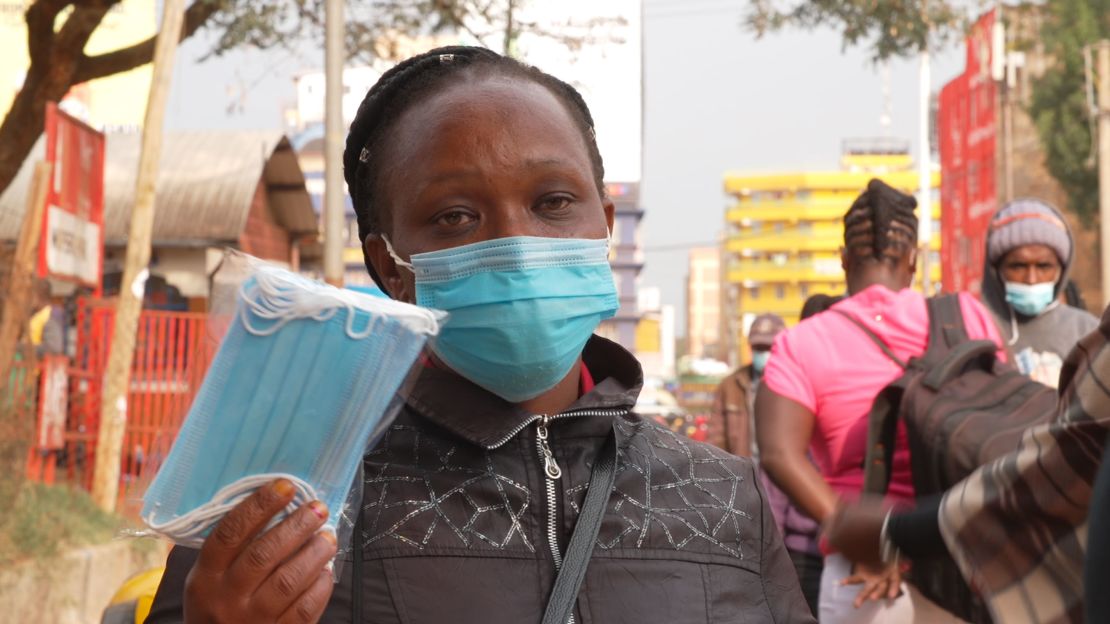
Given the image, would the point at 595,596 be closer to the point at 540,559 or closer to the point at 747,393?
the point at 540,559

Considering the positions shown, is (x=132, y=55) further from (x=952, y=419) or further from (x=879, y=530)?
(x=879, y=530)

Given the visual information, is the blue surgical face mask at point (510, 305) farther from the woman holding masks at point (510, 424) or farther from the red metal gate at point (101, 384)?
the red metal gate at point (101, 384)

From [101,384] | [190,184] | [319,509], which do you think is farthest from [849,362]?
[190,184]

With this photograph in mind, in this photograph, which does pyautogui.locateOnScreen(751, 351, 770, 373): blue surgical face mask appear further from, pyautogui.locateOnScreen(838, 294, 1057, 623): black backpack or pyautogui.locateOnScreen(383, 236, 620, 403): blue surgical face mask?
pyautogui.locateOnScreen(383, 236, 620, 403): blue surgical face mask

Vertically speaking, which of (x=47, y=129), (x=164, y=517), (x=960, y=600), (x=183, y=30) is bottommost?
(x=960, y=600)

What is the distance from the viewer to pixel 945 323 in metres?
4.41

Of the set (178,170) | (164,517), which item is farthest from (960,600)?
(178,170)

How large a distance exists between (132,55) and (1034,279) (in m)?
7.35

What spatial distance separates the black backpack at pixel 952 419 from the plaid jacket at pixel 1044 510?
145 centimetres

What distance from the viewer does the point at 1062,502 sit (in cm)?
181

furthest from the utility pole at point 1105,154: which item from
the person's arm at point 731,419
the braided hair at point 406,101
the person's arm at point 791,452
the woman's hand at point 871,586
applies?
the braided hair at point 406,101

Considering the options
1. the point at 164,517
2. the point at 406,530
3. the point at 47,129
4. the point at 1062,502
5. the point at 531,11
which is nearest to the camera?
the point at 164,517

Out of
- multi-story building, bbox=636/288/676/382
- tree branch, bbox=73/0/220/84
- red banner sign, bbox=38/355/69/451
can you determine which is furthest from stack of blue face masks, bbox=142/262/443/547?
multi-story building, bbox=636/288/676/382

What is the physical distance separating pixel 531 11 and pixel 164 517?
35.4ft
